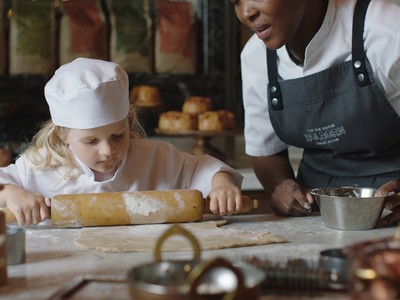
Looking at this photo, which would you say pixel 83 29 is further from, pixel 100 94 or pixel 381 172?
pixel 381 172

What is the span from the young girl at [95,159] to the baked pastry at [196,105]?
1.12m

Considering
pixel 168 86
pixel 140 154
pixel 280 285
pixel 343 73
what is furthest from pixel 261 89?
pixel 168 86

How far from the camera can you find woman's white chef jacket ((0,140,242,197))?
196cm

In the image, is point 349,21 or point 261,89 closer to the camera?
point 349,21

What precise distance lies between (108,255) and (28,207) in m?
0.37

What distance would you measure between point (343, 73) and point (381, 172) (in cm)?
32

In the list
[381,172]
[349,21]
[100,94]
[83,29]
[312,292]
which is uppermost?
[83,29]

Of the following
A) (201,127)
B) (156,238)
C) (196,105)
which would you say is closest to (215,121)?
(201,127)

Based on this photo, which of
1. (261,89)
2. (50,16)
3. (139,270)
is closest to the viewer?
(139,270)

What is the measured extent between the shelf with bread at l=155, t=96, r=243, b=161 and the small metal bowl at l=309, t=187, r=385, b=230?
4.49 feet

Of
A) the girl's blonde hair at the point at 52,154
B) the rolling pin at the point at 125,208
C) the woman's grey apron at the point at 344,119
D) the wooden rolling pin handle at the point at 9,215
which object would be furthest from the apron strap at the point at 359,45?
the wooden rolling pin handle at the point at 9,215

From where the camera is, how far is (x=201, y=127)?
3.10 m

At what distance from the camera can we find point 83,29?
3.35 m

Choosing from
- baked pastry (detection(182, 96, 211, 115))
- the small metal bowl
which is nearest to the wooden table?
the small metal bowl
